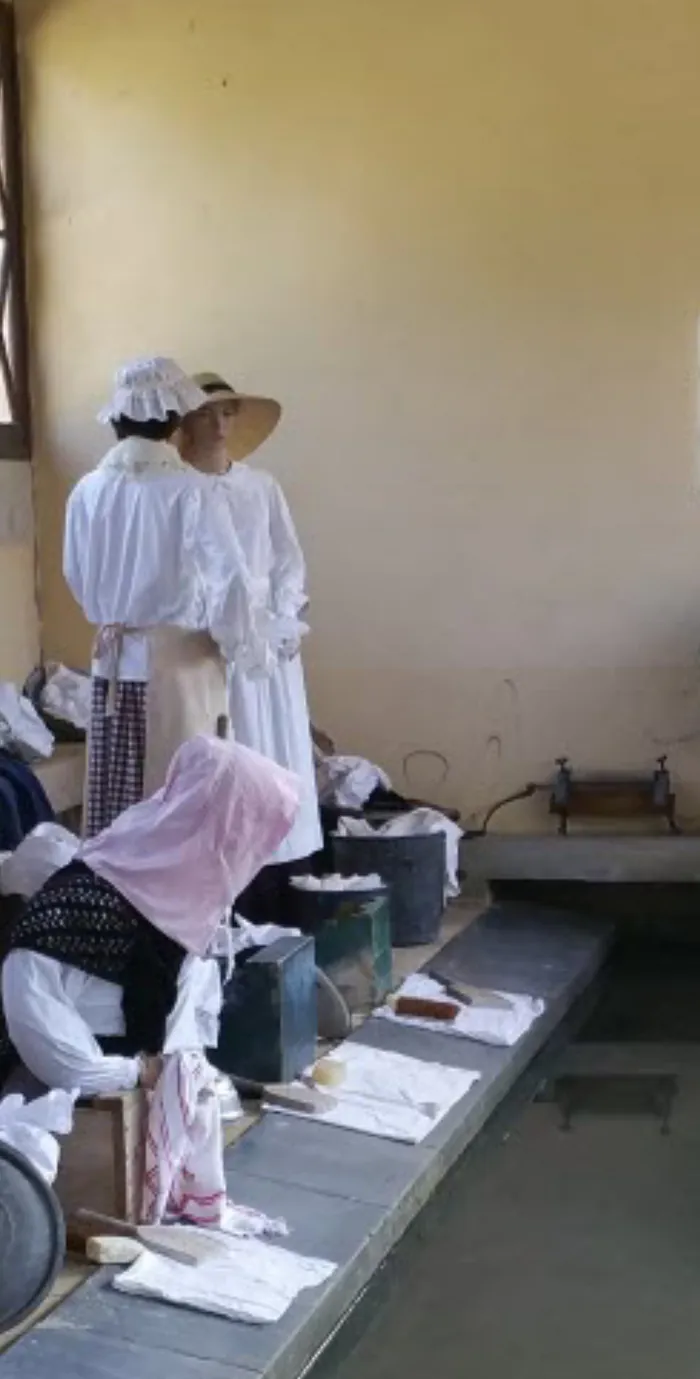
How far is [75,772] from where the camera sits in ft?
18.3

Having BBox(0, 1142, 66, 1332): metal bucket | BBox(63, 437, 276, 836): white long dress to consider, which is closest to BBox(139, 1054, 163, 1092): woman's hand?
BBox(0, 1142, 66, 1332): metal bucket

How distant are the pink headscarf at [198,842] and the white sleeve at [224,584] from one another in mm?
1125

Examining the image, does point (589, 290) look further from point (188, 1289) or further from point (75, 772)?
point (188, 1289)

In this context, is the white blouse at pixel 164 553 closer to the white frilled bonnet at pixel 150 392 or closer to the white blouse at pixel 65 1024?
the white frilled bonnet at pixel 150 392

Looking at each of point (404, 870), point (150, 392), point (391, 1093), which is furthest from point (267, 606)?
point (391, 1093)

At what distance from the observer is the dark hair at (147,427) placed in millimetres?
4379

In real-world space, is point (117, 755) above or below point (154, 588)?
below

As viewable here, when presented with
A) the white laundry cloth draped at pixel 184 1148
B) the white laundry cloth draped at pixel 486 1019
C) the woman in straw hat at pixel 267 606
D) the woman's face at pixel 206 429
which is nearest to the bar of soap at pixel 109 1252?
the white laundry cloth draped at pixel 184 1148

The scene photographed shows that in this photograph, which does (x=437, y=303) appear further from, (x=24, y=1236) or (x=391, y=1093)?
(x=24, y=1236)

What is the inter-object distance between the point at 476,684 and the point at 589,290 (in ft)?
4.77

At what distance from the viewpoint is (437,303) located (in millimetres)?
5973

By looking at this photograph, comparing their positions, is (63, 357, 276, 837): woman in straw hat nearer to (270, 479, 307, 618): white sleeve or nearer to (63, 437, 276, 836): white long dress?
(63, 437, 276, 836): white long dress

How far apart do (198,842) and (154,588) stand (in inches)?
52.1

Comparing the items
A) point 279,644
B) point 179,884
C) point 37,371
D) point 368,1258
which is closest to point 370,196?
point 37,371
